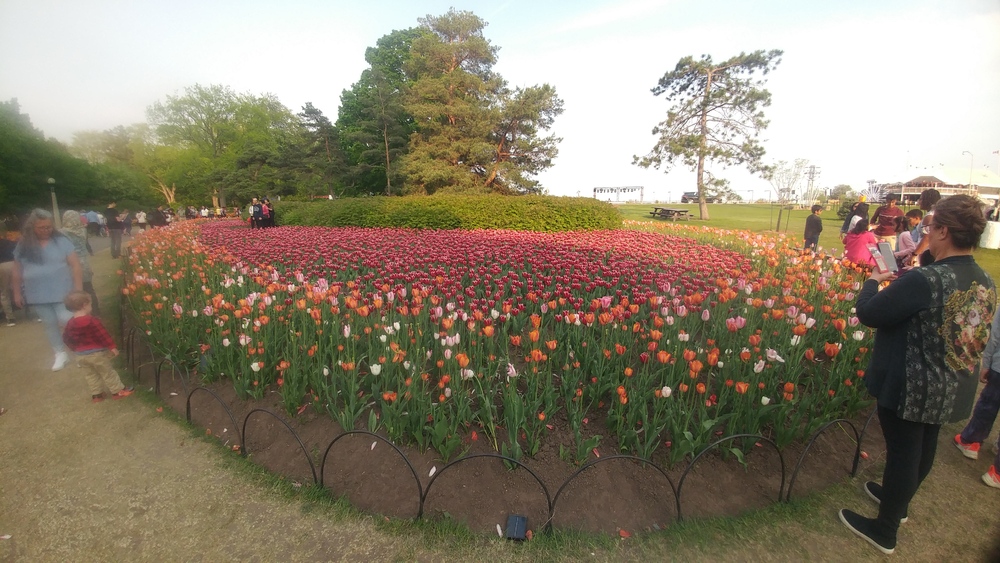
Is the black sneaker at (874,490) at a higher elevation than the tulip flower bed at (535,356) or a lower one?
lower

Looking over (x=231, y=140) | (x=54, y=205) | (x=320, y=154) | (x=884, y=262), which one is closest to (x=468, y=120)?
(x=320, y=154)

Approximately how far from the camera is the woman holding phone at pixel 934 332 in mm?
1829

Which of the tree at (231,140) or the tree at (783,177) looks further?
the tree at (783,177)

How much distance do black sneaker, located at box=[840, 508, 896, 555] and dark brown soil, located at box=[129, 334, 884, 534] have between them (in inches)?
11.0

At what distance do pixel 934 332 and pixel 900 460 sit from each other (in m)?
0.71

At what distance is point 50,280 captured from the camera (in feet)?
11.4

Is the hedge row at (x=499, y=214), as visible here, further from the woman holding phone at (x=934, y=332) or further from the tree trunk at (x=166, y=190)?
the woman holding phone at (x=934, y=332)

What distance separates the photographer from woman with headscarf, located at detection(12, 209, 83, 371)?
10.7 feet

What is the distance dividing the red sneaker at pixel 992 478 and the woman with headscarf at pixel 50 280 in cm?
676

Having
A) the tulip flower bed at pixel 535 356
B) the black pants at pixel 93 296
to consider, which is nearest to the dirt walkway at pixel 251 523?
the tulip flower bed at pixel 535 356

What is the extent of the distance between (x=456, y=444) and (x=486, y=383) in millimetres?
629

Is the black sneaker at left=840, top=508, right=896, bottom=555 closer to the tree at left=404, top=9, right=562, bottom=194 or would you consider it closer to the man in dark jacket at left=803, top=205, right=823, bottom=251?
the man in dark jacket at left=803, top=205, right=823, bottom=251

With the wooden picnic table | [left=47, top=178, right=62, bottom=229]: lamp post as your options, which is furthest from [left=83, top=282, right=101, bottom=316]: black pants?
the wooden picnic table

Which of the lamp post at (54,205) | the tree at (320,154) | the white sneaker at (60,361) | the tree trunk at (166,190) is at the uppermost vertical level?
the tree at (320,154)
